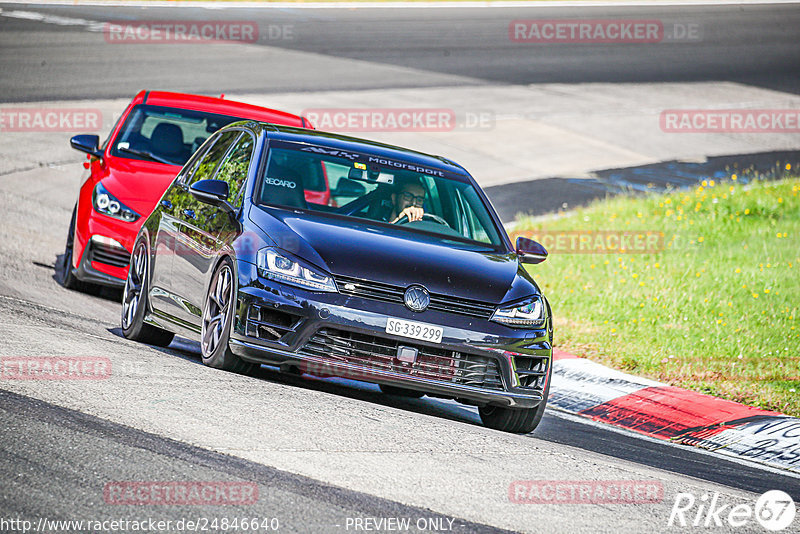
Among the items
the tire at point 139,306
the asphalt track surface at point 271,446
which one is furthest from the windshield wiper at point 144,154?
the tire at point 139,306

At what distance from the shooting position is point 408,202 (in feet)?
A: 27.6

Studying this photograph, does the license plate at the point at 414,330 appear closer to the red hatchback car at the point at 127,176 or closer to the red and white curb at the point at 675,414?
the red and white curb at the point at 675,414

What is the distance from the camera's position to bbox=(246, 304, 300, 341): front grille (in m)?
7.08

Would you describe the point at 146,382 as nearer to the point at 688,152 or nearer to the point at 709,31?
the point at 688,152

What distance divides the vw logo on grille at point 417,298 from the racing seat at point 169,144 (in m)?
4.95

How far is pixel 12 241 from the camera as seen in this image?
1280 centimetres

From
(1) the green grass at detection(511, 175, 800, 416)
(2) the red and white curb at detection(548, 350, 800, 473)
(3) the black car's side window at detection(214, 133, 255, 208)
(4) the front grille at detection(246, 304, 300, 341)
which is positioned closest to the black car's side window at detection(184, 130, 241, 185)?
(3) the black car's side window at detection(214, 133, 255, 208)

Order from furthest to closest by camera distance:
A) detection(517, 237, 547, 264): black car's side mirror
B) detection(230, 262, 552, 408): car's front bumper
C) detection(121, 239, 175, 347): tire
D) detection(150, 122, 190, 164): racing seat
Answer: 1. detection(150, 122, 190, 164): racing seat
2. detection(121, 239, 175, 347): tire
3. detection(517, 237, 547, 264): black car's side mirror
4. detection(230, 262, 552, 408): car's front bumper

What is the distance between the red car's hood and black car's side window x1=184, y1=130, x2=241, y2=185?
164 cm

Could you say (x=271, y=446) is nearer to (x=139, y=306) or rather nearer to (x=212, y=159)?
(x=139, y=306)

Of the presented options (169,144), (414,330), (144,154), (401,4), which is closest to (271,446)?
(414,330)

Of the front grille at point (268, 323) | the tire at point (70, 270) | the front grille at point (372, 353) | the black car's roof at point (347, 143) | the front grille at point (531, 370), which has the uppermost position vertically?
the black car's roof at point (347, 143)

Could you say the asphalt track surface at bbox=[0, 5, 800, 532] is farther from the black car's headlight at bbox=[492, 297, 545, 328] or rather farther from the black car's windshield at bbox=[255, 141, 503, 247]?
the black car's windshield at bbox=[255, 141, 503, 247]

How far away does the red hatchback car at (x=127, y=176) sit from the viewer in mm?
10648
